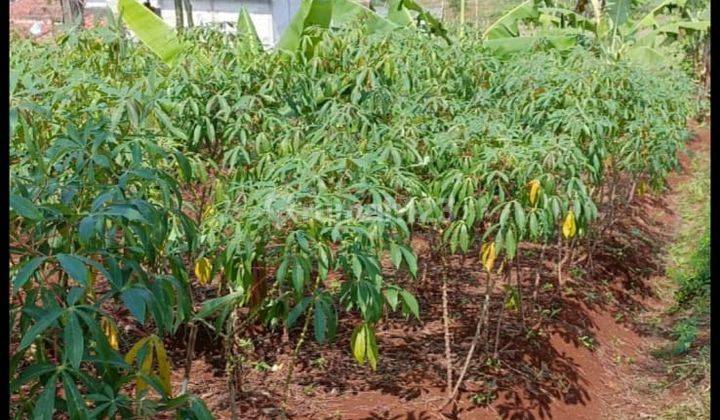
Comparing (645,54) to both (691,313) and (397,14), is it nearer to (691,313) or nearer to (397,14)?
(397,14)

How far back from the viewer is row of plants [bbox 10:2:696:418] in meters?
1.68

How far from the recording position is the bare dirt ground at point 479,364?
149 inches

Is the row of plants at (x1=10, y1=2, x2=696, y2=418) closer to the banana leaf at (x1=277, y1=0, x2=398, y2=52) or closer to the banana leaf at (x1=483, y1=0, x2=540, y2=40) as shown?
the banana leaf at (x1=277, y1=0, x2=398, y2=52)

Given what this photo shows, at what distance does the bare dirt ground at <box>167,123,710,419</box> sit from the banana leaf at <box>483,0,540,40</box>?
9.75 ft

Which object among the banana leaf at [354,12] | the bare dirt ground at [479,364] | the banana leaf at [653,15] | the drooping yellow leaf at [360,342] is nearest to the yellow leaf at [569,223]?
the bare dirt ground at [479,364]

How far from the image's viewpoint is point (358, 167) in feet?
9.07

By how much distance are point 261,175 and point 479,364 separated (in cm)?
181

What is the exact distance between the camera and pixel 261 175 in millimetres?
3045

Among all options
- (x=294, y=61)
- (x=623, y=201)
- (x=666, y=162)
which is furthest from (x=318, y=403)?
(x=623, y=201)

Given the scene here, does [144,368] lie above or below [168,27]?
below

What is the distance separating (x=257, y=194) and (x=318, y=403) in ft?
5.62

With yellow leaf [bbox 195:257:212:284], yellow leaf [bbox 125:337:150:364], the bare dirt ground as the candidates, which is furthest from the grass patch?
yellow leaf [bbox 125:337:150:364]

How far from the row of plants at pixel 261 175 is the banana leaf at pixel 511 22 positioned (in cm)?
251

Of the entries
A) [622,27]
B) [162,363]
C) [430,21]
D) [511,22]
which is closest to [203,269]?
[162,363]
